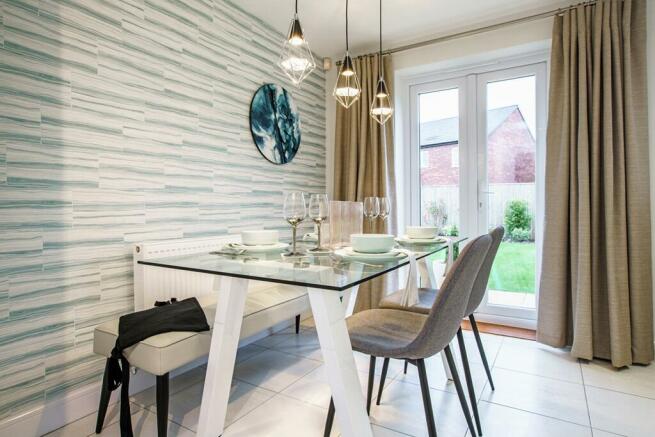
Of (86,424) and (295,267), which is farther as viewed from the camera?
(86,424)

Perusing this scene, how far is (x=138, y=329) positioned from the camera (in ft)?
4.99

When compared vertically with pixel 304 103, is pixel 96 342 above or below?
below

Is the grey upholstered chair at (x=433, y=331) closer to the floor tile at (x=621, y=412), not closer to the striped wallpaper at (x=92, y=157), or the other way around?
the floor tile at (x=621, y=412)

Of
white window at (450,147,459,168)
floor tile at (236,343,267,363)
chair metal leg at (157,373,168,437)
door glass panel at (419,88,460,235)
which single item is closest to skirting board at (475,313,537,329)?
door glass panel at (419,88,460,235)

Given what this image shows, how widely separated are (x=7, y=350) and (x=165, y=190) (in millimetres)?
1006

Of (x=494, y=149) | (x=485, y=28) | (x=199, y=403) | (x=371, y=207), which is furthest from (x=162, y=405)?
(x=485, y=28)

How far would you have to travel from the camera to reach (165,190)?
2105 mm

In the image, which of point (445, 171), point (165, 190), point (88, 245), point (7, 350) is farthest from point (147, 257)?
point (445, 171)

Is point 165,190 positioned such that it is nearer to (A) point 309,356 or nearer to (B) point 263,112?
(B) point 263,112

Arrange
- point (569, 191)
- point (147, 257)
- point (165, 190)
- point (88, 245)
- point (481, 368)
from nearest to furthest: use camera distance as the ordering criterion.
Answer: point (88, 245), point (147, 257), point (165, 190), point (481, 368), point (569, 191)

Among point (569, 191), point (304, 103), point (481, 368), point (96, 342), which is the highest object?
point (304, 103)

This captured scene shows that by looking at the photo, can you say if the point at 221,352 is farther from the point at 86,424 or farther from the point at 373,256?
the point at 86,424

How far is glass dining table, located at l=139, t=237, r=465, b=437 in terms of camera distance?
A: 116cm

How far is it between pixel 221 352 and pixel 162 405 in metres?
0.29
